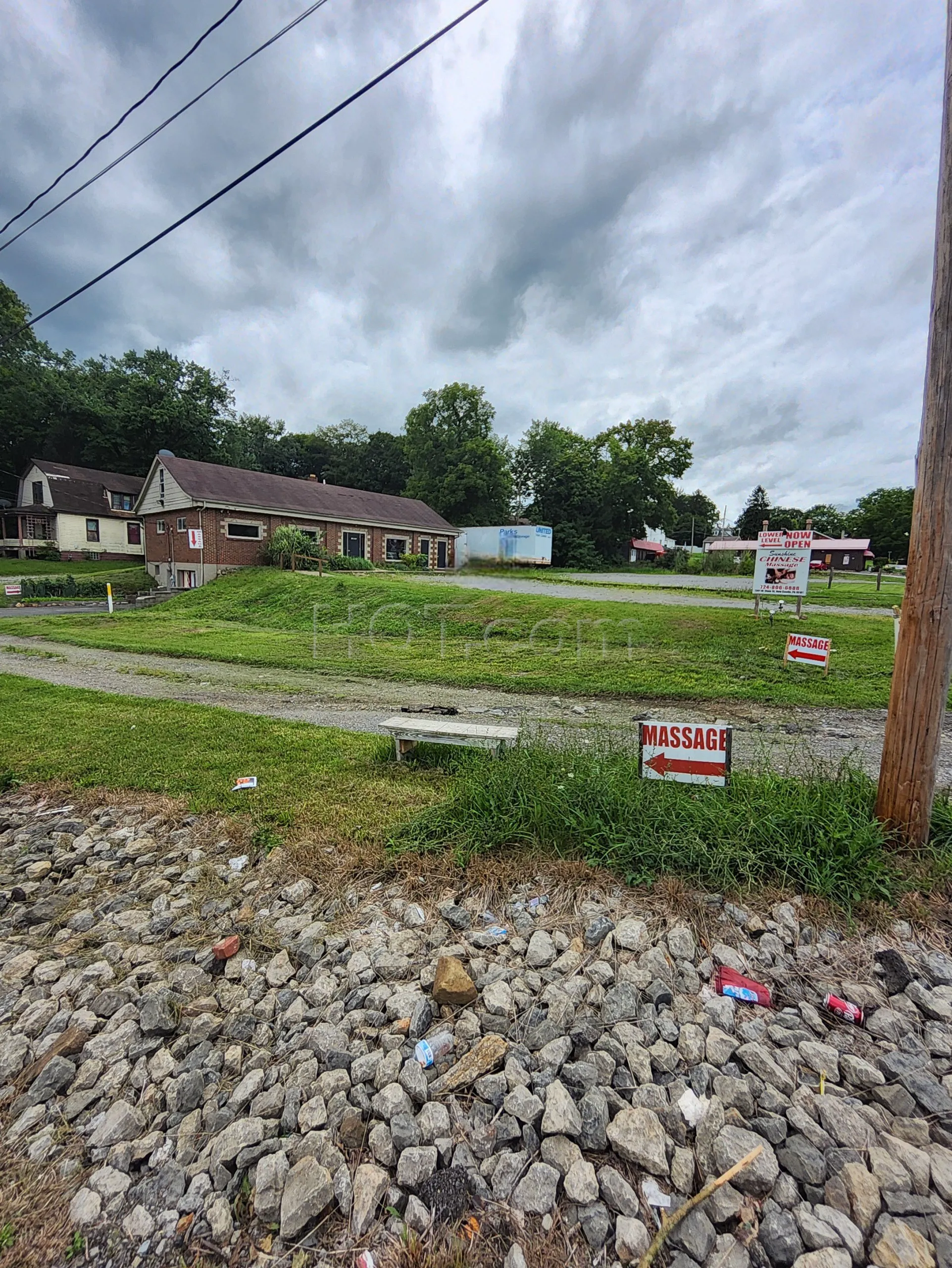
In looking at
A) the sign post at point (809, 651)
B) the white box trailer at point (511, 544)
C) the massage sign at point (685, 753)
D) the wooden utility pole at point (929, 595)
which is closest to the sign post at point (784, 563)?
the sign post at point (809, 651)

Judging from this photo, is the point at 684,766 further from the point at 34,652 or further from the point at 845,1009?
the point at 34,652

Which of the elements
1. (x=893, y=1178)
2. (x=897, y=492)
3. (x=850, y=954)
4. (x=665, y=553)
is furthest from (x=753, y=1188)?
(x=897, y=492)

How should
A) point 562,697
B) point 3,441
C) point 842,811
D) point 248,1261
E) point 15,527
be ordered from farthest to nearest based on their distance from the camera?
point 3,441 < point 15,527 < point 562,697 < point 842,811 < point 248,1261

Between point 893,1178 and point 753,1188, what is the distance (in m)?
0.41

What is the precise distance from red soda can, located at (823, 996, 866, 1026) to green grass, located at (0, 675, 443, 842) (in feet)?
8.23

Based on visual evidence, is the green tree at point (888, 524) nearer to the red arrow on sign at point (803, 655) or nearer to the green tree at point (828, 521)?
the green tree at point (828, 521)

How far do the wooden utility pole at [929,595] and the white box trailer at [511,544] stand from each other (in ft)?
107

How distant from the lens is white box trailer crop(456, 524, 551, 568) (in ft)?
116

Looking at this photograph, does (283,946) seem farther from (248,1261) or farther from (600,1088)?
(600,1088)

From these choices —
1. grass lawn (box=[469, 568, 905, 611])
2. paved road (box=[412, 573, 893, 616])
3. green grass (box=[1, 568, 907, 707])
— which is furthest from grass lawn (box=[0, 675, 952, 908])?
grass lawn (box=[469, 568, 905, 611])

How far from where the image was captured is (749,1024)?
2178 millimetres

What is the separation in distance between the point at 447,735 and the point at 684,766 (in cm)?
195

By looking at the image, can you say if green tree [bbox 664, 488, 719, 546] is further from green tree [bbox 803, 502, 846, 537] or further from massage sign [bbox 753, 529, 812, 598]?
massage sign [bbox 753, 529, 812, 598]

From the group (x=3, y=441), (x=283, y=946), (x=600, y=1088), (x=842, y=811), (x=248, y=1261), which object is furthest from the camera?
(x=3, y=441)
